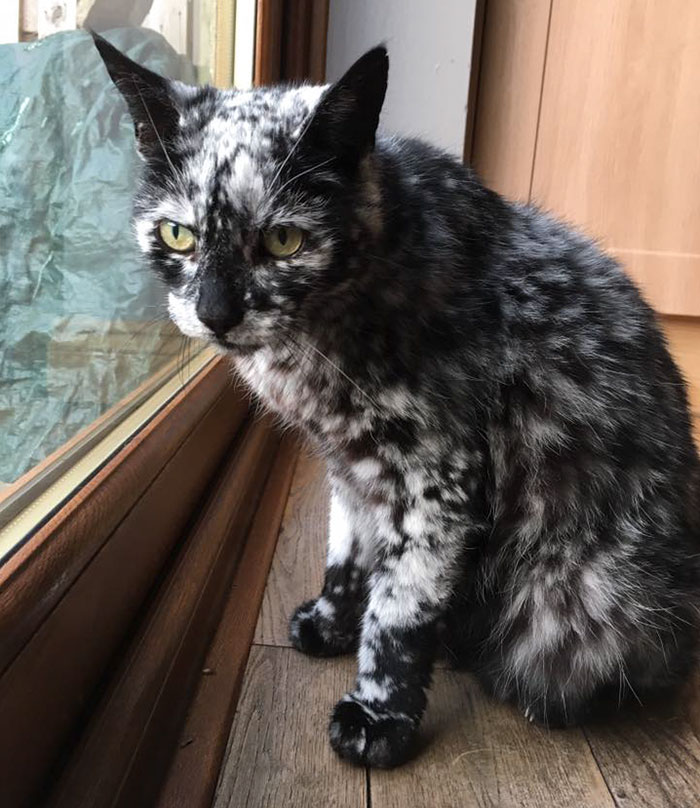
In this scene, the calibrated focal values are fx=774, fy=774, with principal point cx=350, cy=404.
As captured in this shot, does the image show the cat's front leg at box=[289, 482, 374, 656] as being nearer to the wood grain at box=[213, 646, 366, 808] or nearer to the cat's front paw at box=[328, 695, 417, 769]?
the wood grain at box=[213, 646, 366, 808]

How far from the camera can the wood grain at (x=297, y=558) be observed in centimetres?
111

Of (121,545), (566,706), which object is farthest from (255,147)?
(566,706)

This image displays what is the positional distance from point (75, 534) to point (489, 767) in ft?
1.70

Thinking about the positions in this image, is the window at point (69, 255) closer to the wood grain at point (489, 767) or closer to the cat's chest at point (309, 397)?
the cat's chest at point (309, 397)

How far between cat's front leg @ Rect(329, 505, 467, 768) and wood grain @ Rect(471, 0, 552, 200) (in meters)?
1.40

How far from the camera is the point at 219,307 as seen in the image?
2.47 ft

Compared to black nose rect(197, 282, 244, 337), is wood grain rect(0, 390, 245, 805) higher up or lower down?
lower down

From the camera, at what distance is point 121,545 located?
2.81ft

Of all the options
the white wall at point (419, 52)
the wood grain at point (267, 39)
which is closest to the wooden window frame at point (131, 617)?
the wood grain at point (267, 39)

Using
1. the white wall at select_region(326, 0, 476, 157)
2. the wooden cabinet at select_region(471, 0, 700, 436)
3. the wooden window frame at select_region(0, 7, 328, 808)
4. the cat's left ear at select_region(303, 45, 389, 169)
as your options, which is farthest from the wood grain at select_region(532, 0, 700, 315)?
the cat's left ear at select_region(303, 45, 389, 169)

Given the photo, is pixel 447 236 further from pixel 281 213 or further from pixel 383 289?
pixel 281 213

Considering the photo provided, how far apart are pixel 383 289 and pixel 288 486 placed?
32.6 inches

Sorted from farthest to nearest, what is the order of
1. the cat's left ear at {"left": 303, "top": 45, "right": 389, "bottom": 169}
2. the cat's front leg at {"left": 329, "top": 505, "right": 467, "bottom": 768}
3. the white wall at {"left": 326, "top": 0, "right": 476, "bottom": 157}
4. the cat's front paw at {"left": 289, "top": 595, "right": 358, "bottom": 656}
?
1. the white wall at {"left": 326, "top": 0, "right": 476, "bottom": 157}
2. the cat's front paw at {"left": 289, "top": 595, "right": 358, "bottom": 656}
3. the cat's front leg at {"left": 329, "top": 505, "right": 467, "bottom": 768}
4. the cat's left ear at {"left": 303, "top": 45, "right": 389, "bottom": 169}

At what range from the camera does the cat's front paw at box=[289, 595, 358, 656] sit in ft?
3.42
